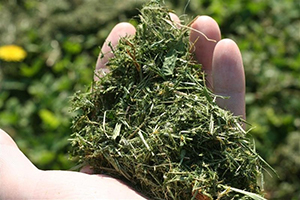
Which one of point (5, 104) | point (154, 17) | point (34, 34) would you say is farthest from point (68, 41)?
point (154, 17)

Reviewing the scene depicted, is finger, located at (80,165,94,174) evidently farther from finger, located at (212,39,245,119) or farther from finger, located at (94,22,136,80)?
finger, located at (212,39,245,119)

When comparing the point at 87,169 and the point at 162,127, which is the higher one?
the point at 162,127

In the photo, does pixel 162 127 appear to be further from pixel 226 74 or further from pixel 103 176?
pixel 226 74

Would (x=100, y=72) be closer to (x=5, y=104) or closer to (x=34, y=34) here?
(x=5, y=104)

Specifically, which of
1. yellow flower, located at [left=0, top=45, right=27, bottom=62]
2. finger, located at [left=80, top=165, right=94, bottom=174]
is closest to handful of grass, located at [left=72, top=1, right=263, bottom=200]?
finger, located at [left=80, top=165, right=94, bottom=174]

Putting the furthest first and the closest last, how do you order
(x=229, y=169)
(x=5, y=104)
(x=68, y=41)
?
1. (x=68, y=41)
2. (x=5, y=104)
3. (x=229, y=169)

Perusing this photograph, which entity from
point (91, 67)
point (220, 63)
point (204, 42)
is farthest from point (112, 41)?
point (91, 67)

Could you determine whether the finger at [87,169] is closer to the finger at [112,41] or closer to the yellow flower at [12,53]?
the finger at [112,41]
